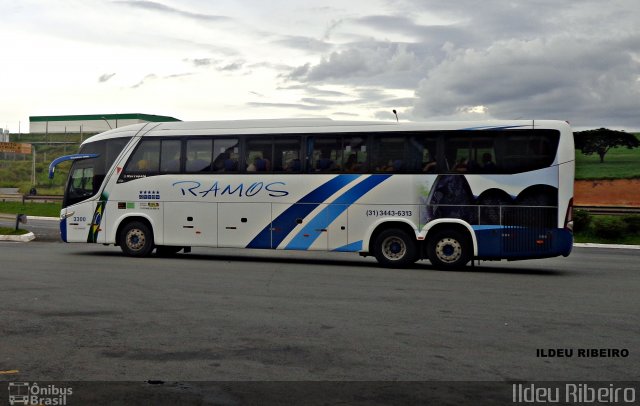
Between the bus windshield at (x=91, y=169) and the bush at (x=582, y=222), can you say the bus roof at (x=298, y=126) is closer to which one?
the bus windshield at (x=91, y=169)

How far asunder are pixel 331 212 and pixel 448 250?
9.27 feet

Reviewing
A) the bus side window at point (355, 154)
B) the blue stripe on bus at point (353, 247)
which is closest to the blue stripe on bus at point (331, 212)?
the bus side window at point (355, 154)

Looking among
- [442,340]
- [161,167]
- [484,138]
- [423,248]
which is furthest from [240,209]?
[442,340]

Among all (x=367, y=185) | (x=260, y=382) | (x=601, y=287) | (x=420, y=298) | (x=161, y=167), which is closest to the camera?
(x=260, y=382)

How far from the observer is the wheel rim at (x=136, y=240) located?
18781 millimetres

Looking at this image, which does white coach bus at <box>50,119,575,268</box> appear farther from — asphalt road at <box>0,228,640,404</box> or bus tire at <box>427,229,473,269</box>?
asphalt road at <box>0,228,640,404</box>

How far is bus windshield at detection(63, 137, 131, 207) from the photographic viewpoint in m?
19.2

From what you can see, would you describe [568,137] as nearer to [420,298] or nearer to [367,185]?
[367,185]

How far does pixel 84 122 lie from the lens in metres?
104

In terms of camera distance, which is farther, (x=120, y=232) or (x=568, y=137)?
(x=120, y=232)

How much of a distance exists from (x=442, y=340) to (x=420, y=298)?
11.0 feet

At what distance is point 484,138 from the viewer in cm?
1606

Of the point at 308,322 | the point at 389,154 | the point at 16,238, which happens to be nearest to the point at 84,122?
the point at 16,238

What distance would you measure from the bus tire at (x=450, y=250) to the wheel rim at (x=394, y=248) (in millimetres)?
589
